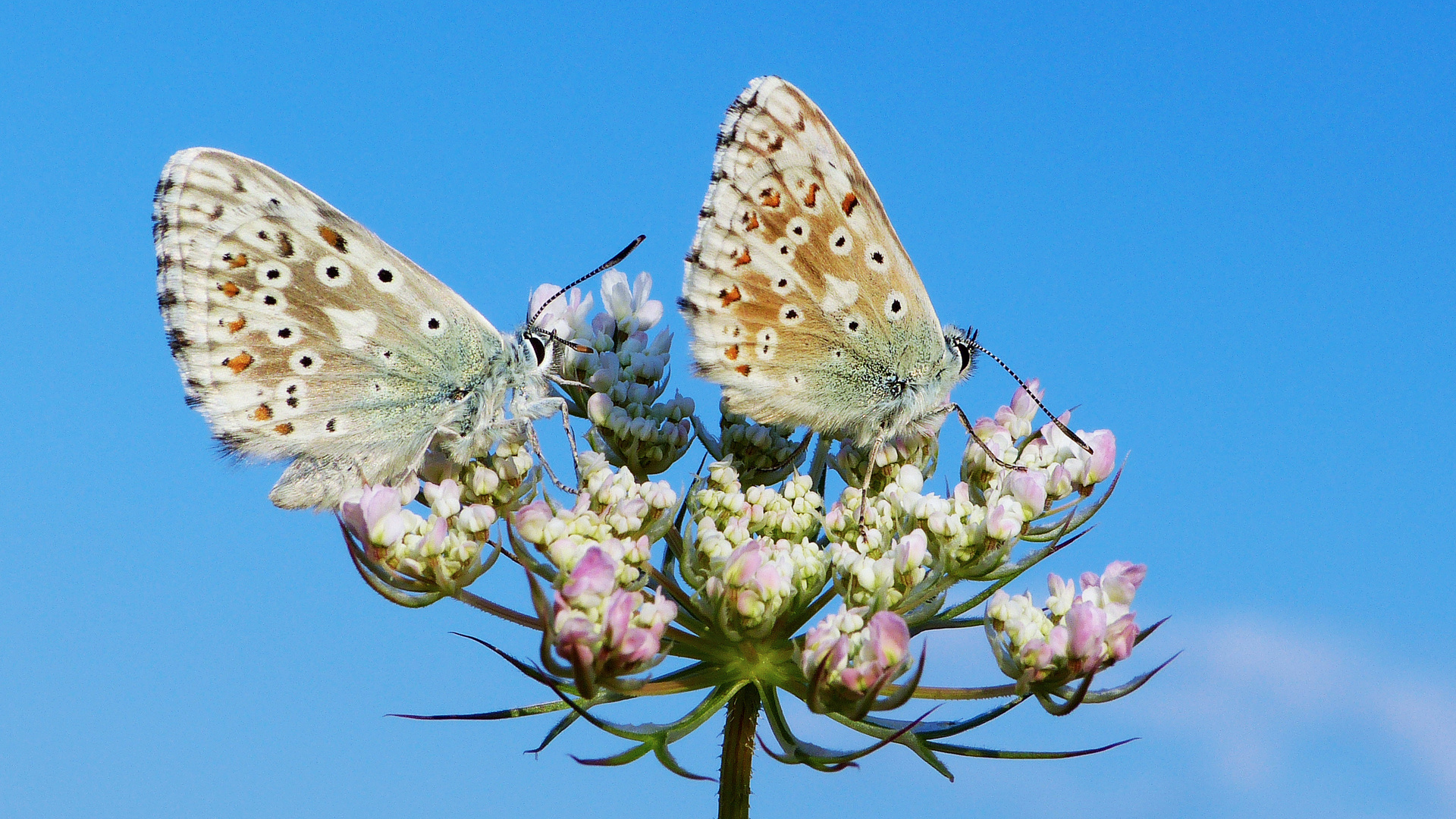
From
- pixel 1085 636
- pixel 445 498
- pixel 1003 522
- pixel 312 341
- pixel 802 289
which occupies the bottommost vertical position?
pixel 1085 636

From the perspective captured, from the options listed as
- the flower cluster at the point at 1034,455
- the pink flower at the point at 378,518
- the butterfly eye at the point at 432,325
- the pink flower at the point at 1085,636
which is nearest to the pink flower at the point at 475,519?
the pink flower at the point at 378,518

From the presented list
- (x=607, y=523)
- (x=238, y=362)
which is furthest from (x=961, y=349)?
(x=238, y=362)

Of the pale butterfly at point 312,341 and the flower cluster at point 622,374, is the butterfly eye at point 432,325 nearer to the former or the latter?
the pale butterfly at point 312,341

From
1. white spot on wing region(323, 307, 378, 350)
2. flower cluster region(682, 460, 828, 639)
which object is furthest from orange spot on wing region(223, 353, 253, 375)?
flower cluster region(682, 460, 828, 639)

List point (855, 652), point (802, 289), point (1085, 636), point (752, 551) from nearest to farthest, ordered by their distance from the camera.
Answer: point (855, 652) → point (1085, 636) → point (752, 551) → point (802, 289)

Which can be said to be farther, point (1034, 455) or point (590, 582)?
point (1034, 455)

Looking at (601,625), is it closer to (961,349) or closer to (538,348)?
(538,348)

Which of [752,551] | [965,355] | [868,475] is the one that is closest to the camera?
[752,551]

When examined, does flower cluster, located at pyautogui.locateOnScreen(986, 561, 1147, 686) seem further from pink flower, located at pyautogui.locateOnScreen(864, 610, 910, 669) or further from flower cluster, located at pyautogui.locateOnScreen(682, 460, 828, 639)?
flower cluster, located at pyautogui.locateOnScreen(682, 460, 828, 639)
